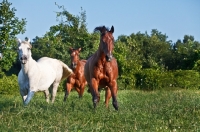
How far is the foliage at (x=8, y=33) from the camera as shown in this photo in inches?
877

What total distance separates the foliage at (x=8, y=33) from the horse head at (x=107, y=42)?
1377 centimetres

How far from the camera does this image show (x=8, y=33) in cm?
2242

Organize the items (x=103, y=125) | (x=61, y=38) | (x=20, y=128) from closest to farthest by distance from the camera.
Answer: (x=20, y=128), (x=103, y=125), (x=61, y=38)

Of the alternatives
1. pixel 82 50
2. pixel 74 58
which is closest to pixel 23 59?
pixel 74 58

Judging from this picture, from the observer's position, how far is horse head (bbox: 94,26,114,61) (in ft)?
28.9

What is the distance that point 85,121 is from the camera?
22.2 feet

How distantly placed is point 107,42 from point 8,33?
14.5 m

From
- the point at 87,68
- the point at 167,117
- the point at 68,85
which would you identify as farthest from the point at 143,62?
the point at 167,117

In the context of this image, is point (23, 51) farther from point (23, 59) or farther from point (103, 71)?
point (103, 71)

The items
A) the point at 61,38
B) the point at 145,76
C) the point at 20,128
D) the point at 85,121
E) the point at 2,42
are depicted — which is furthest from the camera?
the point at 61,38

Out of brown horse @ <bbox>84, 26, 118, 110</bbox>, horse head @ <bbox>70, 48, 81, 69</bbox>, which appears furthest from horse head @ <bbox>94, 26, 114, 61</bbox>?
horse head @ <bbox>70, 48, 81, 69</bbox>

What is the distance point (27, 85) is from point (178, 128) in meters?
4.62

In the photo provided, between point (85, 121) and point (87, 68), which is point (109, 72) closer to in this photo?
point (87, 68)

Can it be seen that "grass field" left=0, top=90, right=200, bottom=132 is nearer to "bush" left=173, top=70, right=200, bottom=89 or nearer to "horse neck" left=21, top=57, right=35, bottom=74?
"horse neck" left=21, top=57, right=35, bottom=74
